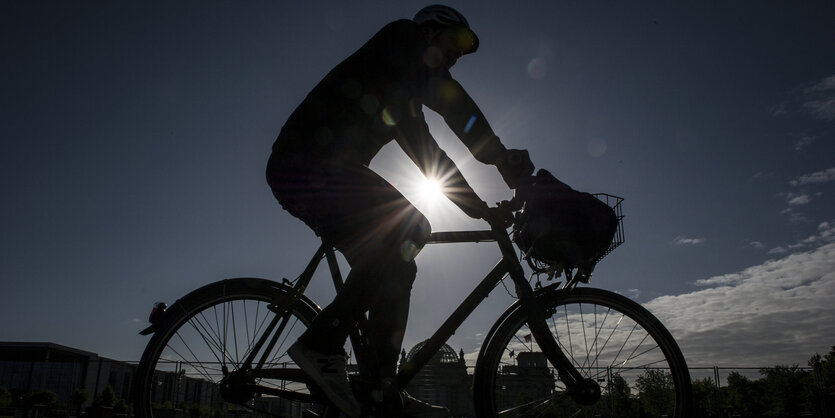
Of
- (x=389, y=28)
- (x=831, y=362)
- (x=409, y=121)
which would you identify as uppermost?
(x=389, y=28)

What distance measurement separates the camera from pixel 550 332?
2.68 metres

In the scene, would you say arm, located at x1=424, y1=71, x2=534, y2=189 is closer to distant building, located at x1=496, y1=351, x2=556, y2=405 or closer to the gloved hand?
the gloved hand

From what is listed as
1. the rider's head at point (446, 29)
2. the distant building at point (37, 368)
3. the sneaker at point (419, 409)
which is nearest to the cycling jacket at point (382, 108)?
the rider's head at point (446, 29)

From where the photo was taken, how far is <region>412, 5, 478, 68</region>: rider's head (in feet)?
9.40

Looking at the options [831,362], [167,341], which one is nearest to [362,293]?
[167,341]

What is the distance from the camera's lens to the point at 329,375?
233 cm

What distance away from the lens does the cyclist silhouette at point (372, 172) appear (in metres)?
2.43

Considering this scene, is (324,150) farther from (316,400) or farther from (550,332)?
(550,332)

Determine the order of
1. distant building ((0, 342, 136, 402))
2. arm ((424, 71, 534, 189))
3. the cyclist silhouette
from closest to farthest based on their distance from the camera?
the cyclist silhouette
arm ((424, 71, 534, 189))
distant building ((0, 342, 136, 402))

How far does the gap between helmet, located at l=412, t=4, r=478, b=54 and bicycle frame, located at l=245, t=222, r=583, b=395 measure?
114cm

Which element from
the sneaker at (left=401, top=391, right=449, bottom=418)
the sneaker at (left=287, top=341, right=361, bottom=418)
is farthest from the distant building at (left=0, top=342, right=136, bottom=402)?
the sneaker at (left=401, top=391, right=449, bottom=418)

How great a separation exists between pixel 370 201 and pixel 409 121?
484 mm

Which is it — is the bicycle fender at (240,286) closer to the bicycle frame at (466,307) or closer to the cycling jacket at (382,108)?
the bicycle frame at (466,307)

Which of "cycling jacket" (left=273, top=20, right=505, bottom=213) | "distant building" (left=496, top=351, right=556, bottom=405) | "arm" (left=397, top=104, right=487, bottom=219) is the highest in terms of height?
"cycling jacket" (left=273, top=20, right=505, bottom=213)
